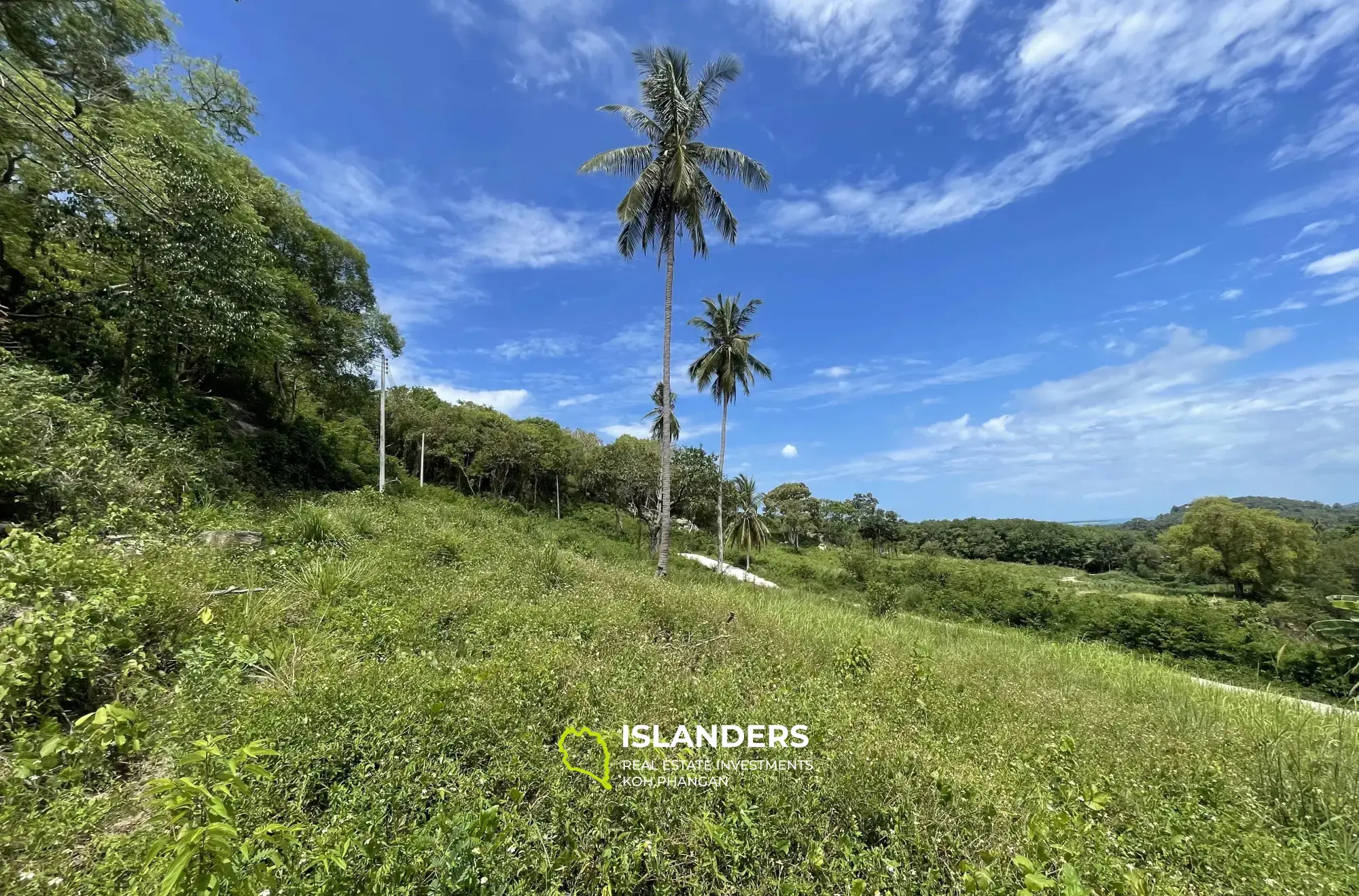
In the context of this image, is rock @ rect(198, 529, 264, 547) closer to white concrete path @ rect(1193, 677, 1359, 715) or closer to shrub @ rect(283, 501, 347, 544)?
shrub @ rect(283, 501, 347, 544)

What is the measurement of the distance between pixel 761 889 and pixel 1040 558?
72491mm

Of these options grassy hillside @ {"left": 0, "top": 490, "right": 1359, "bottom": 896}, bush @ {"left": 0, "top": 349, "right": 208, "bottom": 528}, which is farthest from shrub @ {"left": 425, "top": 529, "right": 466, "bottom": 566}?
bush @ {"left": 0, "top": 349, "right": 208, "bottom": 528}

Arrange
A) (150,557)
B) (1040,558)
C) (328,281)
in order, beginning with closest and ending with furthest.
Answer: (150,557), (328,281), (1040,558)

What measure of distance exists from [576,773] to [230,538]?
6.29m

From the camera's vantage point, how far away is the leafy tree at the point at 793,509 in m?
50.1

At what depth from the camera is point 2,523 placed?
15.0 feet

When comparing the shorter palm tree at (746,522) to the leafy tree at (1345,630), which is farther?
the shorter palm tree at (746,522)

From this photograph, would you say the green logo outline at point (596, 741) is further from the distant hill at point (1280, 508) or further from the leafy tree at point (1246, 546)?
the distant hill at point (1280, 508)

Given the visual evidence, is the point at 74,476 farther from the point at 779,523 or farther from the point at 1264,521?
the point at 1264,521

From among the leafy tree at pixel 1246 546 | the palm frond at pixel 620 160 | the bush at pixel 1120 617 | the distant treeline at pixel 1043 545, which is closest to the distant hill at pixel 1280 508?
the distant treeline at pixel 1043 545

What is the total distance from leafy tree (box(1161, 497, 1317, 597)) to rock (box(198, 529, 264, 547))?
51.9 metres

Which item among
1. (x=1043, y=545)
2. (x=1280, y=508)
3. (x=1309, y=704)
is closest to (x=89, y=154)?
(x=1309, y=704)

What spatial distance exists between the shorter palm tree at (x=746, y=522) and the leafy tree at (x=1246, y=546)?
3267 centimetres

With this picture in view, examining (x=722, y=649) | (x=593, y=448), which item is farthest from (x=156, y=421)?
(x=593, y=448)
